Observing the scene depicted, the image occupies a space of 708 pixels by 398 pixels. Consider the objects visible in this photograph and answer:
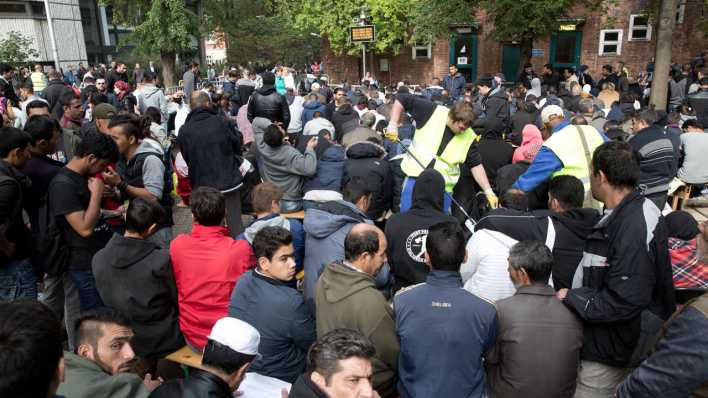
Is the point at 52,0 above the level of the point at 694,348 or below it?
above

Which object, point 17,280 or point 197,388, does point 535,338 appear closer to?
point 197,388

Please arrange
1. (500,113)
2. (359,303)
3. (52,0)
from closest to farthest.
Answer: (359,303) < (500,113) < (52,0)

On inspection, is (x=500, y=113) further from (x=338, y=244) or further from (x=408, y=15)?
(x=408, y=15)

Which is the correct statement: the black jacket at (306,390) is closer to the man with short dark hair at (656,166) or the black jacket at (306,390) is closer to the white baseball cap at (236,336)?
the white baseball cap at (236,336)

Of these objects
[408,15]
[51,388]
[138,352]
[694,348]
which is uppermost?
[408,15]

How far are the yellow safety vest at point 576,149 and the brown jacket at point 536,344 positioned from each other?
5.64ft

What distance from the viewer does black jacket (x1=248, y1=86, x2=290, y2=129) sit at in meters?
7.62

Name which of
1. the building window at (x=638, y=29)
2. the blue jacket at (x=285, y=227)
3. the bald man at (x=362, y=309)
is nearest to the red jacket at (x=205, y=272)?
the blue jacket at (x=285, y=227)

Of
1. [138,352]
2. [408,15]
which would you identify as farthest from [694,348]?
[408,15]

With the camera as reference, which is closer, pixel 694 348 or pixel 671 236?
pixel 694 348

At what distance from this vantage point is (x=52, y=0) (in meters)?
24.8

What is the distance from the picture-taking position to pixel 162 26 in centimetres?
2053

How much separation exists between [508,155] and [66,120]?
233 inches

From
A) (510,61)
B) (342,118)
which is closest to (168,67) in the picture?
(510,61)
